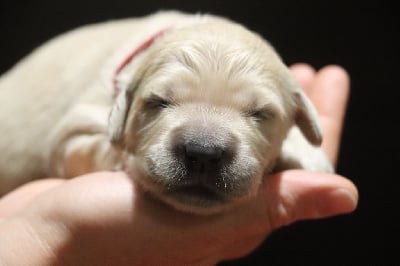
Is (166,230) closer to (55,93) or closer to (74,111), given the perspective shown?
(74,111)

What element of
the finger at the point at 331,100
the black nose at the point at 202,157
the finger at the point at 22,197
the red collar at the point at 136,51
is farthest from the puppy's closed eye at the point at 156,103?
the finger at the point at 331,100

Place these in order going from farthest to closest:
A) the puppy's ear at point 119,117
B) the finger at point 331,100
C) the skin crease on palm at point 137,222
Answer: the finger at point 331,100 < the puppy's ear at point 119,117 < the skin crease on palm at point 137,222

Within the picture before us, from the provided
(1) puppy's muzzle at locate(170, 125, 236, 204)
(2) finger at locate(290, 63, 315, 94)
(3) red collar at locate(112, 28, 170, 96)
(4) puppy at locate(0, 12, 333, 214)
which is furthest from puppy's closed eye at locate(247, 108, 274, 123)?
(2) finger at locate(290, 63, 315, 94)

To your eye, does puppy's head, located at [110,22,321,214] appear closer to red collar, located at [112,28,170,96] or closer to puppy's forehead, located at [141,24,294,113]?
puppy's forehead, located at [141,24,294,113]

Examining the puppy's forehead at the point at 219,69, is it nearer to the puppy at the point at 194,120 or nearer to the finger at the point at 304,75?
the puppy at the point at 194,120

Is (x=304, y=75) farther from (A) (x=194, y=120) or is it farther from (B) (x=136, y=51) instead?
(A) (x=194, y=120)

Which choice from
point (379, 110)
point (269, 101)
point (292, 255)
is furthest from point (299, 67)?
point (269, 101)

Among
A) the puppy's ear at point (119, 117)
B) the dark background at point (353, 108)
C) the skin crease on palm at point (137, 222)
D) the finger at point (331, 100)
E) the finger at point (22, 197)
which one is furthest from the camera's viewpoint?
the dark background at point (353, 108)
